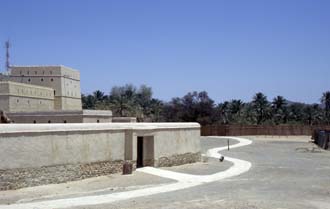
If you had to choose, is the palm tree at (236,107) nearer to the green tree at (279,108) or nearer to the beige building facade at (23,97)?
the green tree at (279,108)

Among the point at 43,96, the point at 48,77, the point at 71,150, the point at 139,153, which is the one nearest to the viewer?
the point at 71,150

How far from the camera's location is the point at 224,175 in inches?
1135

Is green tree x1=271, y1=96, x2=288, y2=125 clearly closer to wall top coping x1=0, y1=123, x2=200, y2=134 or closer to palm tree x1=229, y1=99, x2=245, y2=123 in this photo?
palm tree x1=229, y1=99, x2=245, y2=123

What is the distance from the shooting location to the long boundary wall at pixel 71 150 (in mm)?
21047

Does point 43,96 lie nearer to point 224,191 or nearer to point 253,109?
point 224,191

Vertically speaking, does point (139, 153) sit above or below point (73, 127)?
below

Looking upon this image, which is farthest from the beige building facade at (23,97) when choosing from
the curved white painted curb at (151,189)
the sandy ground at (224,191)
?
the curved white painted curb at (151,189)

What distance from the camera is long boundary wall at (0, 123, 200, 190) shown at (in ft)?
69.1

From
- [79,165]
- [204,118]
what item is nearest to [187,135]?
[79,165]

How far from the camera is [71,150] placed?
77.8ft

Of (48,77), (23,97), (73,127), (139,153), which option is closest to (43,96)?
(48,77)

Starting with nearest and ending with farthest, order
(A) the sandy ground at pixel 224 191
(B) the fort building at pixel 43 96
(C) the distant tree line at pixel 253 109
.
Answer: (A) the sandy ground at pixel 224 191, (B) the fort building at pixel 43 96, (C) the distant tree line at pixel 253 109

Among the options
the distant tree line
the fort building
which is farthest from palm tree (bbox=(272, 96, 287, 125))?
the fort building

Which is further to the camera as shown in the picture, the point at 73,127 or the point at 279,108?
the point at 279,108
